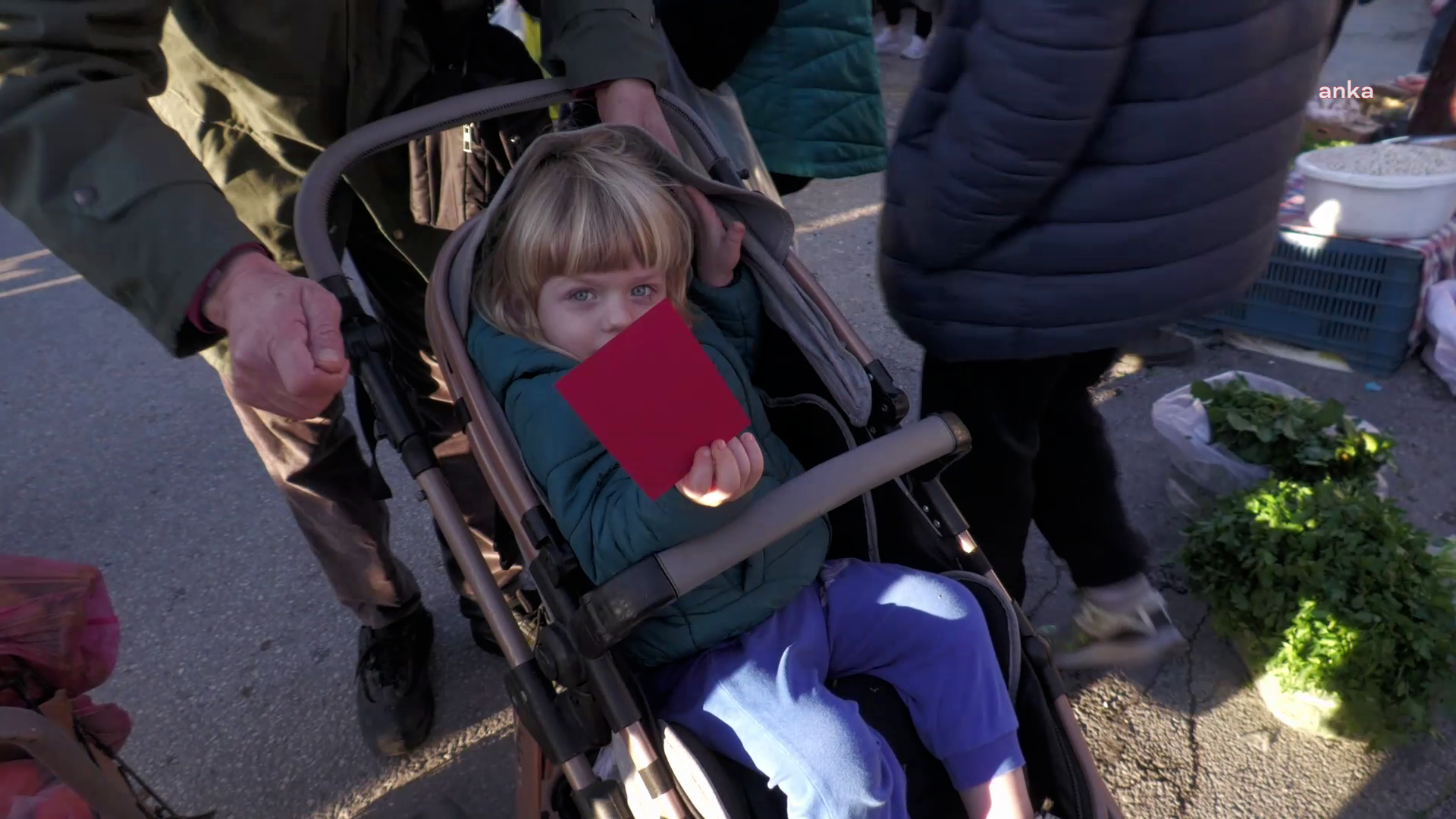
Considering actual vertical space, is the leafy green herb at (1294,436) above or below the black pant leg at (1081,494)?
below

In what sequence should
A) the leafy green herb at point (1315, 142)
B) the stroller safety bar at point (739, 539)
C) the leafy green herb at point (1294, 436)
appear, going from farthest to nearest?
1. the leafy green herb at point (1315, 142)
2. the leafy green herb at point (1294, 436)
3. the stroller safety bar at point (739, 539)

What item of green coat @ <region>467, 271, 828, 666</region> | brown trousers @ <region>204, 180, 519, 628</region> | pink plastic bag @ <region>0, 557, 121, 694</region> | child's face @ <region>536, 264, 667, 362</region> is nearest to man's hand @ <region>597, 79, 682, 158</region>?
child's face @ <region>536, 264, 667, 362</region>

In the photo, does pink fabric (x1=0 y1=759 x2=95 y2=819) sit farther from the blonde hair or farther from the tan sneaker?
the tan sneaker

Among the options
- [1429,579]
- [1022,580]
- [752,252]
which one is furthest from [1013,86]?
[1429,579]

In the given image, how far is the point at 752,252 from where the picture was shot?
163 cm

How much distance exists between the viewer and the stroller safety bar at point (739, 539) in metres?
1.08

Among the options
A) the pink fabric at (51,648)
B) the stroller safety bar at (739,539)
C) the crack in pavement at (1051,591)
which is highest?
the stroller safety bar at (739,539)

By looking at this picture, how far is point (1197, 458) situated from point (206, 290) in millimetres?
2331

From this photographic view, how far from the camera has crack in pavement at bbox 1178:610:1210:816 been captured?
1921mm

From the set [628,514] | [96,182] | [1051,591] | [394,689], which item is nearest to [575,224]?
[628,514]

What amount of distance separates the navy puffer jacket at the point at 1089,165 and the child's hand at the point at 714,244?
271 mm

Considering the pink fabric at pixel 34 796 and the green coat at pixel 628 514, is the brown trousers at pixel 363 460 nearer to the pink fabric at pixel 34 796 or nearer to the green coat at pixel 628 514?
the green coat at pixel 628 514

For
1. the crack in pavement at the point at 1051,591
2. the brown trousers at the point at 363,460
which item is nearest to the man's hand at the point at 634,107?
the brown trousers at the point at 363,460

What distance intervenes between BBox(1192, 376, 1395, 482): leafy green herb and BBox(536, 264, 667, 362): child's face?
5.77 feet
